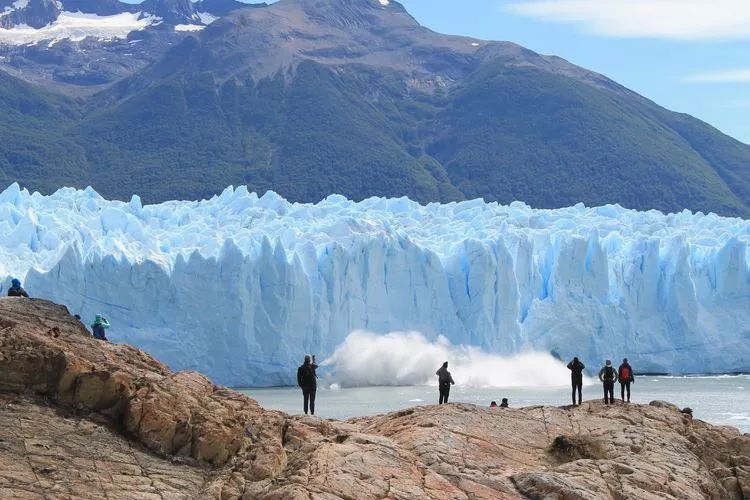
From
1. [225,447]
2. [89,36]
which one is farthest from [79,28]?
[225,447]

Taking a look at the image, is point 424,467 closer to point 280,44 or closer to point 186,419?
point 186,419

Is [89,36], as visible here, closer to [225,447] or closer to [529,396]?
[529,396]

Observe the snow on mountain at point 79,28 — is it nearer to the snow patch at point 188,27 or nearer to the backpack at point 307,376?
the snow patch at point 188,27

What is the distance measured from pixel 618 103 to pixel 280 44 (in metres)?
25.3

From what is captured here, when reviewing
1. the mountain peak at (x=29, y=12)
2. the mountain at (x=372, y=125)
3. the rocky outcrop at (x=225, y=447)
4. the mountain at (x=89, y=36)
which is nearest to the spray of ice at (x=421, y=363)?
the rocky outcrop at (x=225, y=447)

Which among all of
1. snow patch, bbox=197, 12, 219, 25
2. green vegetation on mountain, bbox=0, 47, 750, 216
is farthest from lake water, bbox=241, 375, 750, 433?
snow patch, bbox=197, 12, 219, 25

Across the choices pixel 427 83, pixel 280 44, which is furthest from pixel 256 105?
pixel 427 83

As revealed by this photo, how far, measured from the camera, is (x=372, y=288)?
30.6 m

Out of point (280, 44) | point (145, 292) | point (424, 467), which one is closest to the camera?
point (424, 467)

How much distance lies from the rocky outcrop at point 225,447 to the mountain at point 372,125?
68706mm

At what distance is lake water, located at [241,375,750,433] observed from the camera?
24031mm

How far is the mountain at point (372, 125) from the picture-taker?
83812mm

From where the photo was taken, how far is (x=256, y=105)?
93688 millimetres

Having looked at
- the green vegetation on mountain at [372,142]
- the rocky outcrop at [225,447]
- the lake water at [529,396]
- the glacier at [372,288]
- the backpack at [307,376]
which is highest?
the green vegetation on mountain at [372,142]
